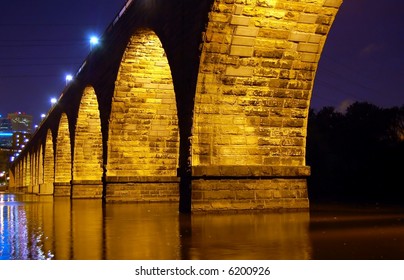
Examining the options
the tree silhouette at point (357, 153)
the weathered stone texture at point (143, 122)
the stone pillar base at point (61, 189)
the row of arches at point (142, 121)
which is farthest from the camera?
the stone pillar base at point (61, 189)

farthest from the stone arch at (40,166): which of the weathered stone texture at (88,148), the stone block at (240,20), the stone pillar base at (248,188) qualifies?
the stone block at (240,20)

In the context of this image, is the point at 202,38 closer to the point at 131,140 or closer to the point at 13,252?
the point at 13,252

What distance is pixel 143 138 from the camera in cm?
2123

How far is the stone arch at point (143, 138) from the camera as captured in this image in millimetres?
20203

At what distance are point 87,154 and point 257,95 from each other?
1790cm

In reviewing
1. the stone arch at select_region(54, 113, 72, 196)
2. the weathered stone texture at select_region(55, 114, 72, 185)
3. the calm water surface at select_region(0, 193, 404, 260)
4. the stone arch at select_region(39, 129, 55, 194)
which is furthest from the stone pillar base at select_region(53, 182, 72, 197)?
the calm water surface at select_region(0, 193, 404, 260)

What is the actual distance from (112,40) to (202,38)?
912 centimetres

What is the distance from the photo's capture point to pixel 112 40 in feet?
67.9

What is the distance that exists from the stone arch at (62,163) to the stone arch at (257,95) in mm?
25044

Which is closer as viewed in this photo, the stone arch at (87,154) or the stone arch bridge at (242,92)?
the stone arch bridge at (242,92)

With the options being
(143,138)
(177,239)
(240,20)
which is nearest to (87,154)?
(143,138)

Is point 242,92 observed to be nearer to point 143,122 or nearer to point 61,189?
point 143,122

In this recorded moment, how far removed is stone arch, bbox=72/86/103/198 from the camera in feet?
94.0

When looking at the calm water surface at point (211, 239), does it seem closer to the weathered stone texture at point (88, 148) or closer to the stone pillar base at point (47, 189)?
the weathered stone texture at point (88, 148)
